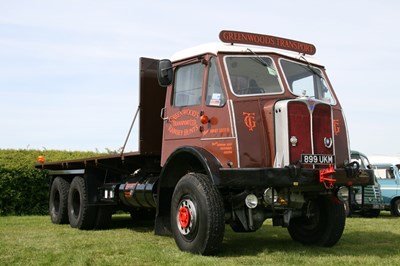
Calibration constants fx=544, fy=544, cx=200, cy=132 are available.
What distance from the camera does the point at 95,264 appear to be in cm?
643

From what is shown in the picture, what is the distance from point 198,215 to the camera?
693 cm

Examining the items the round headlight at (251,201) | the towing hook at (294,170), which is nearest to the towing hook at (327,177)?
the towing hook at (294,170)

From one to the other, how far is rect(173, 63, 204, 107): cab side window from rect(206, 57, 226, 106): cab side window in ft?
0.67

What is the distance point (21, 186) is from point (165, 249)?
29.0 feet

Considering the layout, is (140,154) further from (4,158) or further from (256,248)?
(4,158)

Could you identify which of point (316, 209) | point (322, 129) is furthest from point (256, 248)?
point (322, 129)

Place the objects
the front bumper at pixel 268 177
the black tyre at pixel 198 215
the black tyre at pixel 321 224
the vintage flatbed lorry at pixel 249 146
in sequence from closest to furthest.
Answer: the front bumper at pixel 268 177 → the black tyre at pixel 198 215 → the vintage flatbed lorry at pixel 249 146 → the black tyre at pixel 321 224

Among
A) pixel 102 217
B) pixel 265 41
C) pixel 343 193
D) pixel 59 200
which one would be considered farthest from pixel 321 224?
pixel 59 200

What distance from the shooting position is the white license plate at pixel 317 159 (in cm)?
699

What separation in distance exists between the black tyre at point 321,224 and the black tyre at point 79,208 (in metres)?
4.20

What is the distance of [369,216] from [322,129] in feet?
34.7

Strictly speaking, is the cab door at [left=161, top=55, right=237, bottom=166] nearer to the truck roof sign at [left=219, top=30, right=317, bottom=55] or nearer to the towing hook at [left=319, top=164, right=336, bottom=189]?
the truck roof sign at [left=219, top=30, right=317, bottom=55]

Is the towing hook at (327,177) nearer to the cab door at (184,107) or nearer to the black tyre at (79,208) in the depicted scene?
the cab door at (184,107)

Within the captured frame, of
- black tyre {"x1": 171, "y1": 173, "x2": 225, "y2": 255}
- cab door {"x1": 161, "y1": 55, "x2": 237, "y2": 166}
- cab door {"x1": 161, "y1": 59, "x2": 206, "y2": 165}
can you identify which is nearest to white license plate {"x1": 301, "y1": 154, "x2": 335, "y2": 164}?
cab door {"x1": 161, "y1": 55, "x2": 237, "y2": 166}
